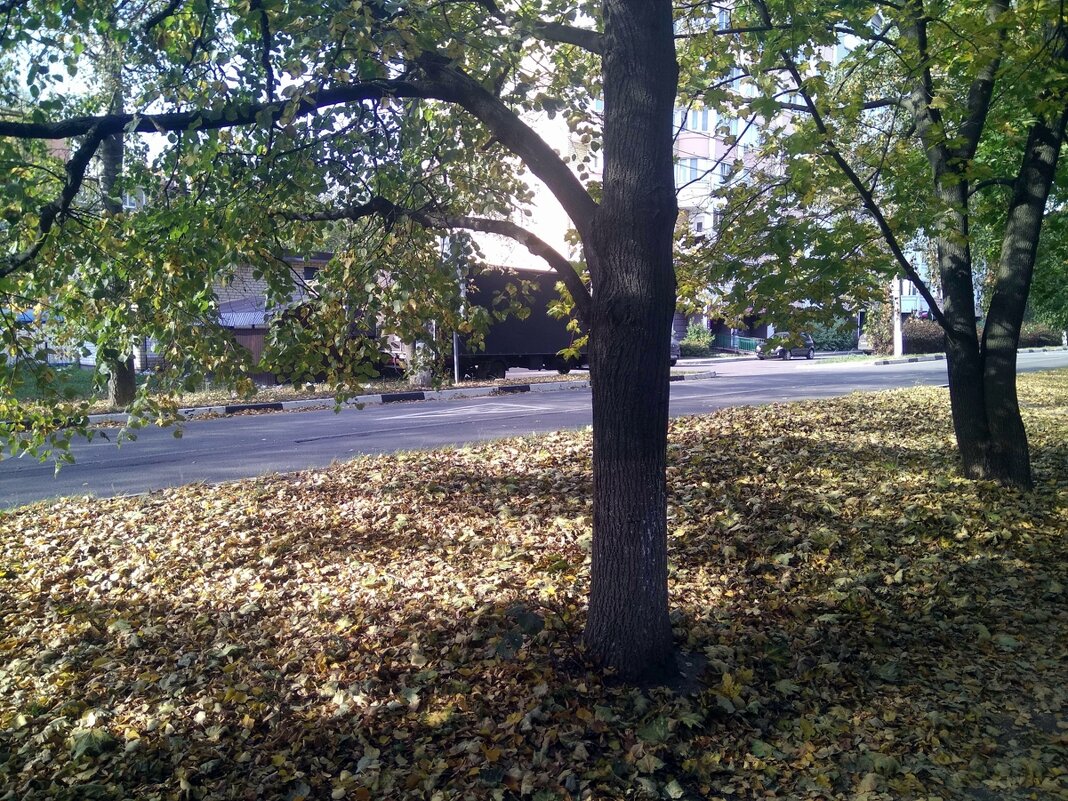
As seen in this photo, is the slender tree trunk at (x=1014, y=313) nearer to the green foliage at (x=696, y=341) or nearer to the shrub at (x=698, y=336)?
the green foliage at (x=696, y=341)

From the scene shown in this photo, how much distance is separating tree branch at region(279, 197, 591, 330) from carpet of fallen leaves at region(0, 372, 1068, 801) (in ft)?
6.38

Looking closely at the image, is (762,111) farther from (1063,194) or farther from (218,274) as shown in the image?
(1063,194)

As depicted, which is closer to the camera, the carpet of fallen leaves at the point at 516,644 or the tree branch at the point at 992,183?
the carpet of fallen leaves at the point at 516,644

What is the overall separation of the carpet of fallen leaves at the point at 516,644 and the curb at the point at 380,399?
9.23 metres

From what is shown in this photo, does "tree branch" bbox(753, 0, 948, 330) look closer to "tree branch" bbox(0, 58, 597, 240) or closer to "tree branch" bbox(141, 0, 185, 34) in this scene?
"tree branch" bbox(0, 58, 597, 240)

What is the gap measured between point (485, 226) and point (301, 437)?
355 inches

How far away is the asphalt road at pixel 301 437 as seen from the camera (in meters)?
9.42

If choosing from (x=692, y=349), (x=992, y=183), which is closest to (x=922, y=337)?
(x=692, y=349)

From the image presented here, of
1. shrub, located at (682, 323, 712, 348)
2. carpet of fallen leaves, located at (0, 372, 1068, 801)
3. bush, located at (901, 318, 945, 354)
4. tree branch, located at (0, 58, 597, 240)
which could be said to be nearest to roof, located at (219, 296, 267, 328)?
carpet of fallen leaves, located at (0, 372, 1068, 801)

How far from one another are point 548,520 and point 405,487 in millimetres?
1645

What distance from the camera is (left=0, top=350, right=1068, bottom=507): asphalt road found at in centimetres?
942

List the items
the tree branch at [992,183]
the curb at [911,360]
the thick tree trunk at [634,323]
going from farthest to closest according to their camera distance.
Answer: the curb at [911,360], the tree branch at [992,183], the thick tree trunk at [634,323]

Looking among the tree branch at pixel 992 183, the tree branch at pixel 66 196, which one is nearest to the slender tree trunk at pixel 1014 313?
the tree branch at pixel 992 183

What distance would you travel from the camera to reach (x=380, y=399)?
19.2 metres
